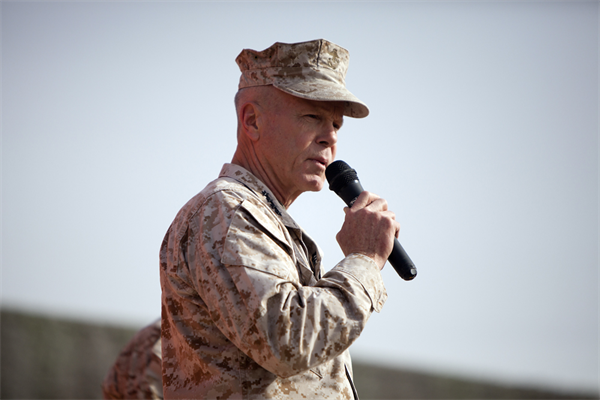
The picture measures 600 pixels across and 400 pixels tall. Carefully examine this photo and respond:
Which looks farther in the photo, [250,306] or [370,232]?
[370,232]

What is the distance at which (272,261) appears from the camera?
8.63 ft

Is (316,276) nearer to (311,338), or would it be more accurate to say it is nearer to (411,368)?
(311,338)

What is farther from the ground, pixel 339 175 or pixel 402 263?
pixel 339 175

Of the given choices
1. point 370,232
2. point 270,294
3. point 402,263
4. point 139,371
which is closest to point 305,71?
point 370,232

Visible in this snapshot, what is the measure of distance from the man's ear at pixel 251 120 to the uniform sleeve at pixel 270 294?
0.68 metres

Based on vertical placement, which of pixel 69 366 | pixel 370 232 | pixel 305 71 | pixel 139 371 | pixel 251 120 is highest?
pixel 305 71

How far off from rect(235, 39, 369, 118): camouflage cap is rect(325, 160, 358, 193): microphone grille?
0.33 metres

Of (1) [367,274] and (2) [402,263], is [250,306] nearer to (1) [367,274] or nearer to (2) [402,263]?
(1) [367,274]

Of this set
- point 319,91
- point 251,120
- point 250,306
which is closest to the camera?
point 250,306

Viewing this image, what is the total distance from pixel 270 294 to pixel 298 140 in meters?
1.05

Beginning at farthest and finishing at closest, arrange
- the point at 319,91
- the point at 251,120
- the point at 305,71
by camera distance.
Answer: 1. the point at 251,120
2. the point at 305,71
3. the point at 319,91

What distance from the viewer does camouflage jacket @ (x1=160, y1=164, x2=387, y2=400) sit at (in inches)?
97.7

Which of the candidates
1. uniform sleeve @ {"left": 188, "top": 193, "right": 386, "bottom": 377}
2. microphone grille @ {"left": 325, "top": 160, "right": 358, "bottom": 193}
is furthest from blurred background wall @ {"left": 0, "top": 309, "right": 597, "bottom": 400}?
uniform sleeve @ {"left": 188, "top": 193, "right": 386, "bottom": 377}

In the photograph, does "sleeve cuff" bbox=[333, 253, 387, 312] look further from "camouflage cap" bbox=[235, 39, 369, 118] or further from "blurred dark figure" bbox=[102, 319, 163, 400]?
"blurred dark figure" bbox=[102, 319, 163, 400]
